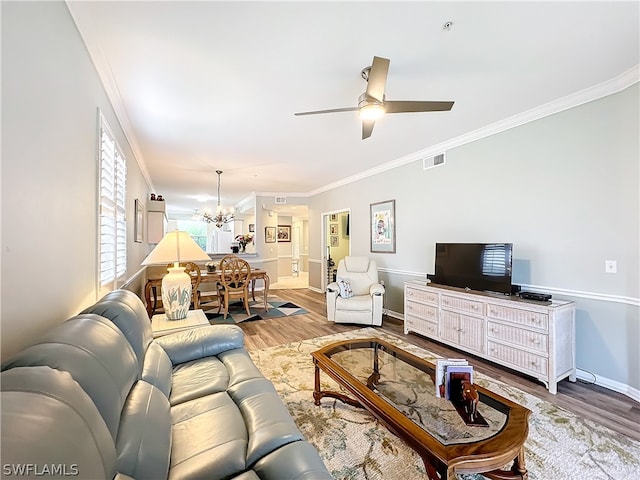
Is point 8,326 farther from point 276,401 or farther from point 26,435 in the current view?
point 276,401

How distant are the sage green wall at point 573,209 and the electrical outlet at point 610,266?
32 mm

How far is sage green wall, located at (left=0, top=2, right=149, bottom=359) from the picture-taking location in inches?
41.3

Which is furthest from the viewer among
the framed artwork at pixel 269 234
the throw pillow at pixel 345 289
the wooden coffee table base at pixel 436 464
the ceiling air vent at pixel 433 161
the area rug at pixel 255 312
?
the framed artwork at pixel 269 234

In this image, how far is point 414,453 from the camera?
1.78 m

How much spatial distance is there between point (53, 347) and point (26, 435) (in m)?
0.45

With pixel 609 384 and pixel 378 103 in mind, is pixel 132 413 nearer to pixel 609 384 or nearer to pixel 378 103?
pixel 378 103

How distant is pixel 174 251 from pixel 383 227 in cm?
359

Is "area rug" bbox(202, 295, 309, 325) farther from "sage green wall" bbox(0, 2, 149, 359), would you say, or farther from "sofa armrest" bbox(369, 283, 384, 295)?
"sage green wall" bbox(0, 2, 149, 359)

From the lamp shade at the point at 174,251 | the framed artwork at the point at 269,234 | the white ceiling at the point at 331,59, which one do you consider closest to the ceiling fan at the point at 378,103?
the white ceiling at the point at 331,59

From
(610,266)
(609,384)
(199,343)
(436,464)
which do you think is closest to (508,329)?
(609,384)

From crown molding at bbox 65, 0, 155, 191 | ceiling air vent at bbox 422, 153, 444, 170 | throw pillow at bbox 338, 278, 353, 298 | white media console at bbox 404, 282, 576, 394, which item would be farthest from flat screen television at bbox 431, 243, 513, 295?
crown molding at bbox 65, 0, 155, 191

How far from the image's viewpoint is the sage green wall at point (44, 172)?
3.44ft

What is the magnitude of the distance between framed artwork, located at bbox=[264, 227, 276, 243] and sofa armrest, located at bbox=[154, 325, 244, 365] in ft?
18.9

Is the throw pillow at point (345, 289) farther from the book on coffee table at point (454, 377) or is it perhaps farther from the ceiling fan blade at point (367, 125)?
the book on coffee table at point (454, 377)
